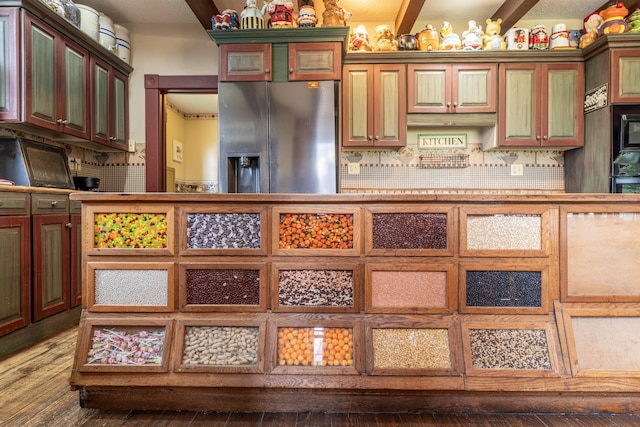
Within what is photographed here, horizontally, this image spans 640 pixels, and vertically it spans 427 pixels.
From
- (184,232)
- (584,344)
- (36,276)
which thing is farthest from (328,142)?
(36,276)

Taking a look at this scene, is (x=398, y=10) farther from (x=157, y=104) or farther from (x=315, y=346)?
(x=315, y=346)

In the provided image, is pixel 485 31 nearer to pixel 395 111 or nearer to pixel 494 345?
pixel 395 111

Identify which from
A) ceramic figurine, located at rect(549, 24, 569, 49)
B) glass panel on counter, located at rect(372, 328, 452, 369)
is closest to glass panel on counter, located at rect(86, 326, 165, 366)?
glass panel on counter, located at rect(372, 328, 452, 369)

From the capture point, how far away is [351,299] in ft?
5.43

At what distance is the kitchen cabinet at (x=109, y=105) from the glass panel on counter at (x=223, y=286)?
2.26 meters

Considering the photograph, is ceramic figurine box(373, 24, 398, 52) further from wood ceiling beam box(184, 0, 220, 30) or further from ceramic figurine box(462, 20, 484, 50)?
wood ceiling beam box(184, 0, 220, 30)

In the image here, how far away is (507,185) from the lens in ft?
12.0

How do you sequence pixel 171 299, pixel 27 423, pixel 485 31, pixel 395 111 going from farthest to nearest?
pixel 485 31
pixel 395 111
pixel 171 299
pixel 27 423

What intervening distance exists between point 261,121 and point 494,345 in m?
2.29

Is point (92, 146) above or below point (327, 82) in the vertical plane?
below

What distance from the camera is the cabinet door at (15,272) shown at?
220 centimetres

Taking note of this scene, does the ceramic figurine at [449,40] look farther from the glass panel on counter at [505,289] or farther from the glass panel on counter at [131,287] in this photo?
the glass panel on counter at [131,287]

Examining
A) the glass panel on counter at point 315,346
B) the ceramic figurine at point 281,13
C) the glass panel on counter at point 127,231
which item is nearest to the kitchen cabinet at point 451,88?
the ceramic figurine at point 281,13

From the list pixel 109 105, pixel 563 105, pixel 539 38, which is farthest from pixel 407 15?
pixel 109 105
